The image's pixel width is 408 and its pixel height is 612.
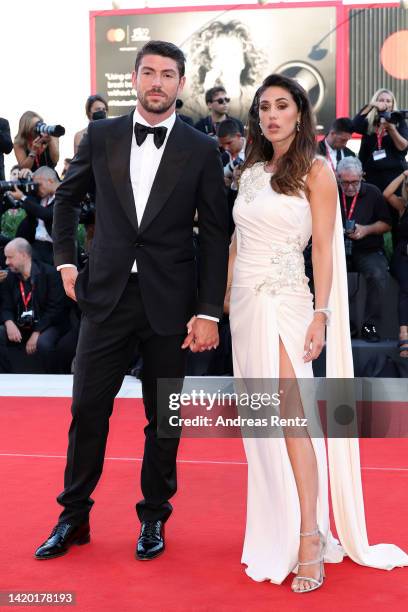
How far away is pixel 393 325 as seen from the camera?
6531 mm

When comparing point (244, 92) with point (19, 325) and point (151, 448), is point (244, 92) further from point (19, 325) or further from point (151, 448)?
Result: point (151, 448)

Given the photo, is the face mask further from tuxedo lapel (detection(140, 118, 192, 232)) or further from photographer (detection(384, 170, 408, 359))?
tuxedo lapel (detection(140, 118, 192, 232))

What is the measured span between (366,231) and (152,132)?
12.0 feet

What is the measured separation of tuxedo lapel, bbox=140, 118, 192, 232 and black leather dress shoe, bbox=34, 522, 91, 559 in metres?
0.98

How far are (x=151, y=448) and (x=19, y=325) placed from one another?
3773mm

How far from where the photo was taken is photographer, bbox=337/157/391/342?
20.7ft

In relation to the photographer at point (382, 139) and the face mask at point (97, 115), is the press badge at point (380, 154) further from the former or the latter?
the face mask at point (97, 115)

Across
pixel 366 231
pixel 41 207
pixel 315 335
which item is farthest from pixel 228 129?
pixel 315 335

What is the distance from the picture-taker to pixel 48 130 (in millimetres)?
6672

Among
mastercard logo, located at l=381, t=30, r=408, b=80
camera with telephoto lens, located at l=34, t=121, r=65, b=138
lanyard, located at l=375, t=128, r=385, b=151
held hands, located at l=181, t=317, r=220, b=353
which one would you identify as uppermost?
mastercard logo, located at l=381, t=30, r=408, b=80

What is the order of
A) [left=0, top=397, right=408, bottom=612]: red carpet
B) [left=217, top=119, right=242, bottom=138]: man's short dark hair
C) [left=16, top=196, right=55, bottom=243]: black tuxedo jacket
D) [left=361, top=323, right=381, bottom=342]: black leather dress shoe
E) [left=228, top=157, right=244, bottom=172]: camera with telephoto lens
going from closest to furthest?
[left=0, top=397, right=408, bottom=612]: red carpet < [left=361, top=323, right=381, bottom=342]: black leather dress shoe < [left=228, top=157, right=244, bottom=172]: camera with telephoto lens < [left=217, top=119, right=242, bottom=138]: man's short dark hair < [left=16, top=196, right=55, bottom=243]: black tuxedo jacket

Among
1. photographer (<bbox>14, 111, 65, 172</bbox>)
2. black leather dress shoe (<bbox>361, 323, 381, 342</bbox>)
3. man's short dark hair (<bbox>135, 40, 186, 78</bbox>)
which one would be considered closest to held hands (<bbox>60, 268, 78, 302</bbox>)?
man's short dark hair (<bbox>135, 40, 186, 78</bbox>)

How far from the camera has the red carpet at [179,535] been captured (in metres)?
2.65
